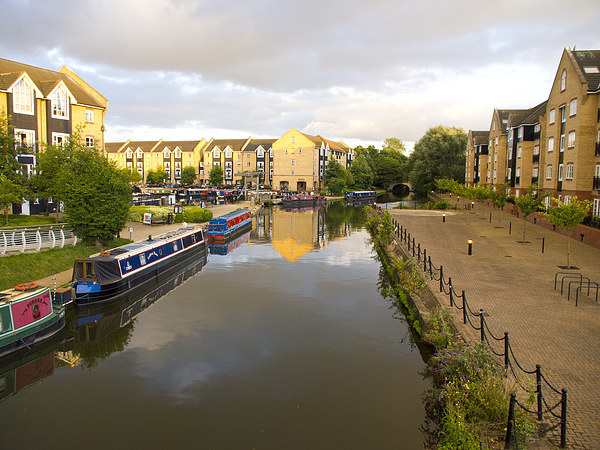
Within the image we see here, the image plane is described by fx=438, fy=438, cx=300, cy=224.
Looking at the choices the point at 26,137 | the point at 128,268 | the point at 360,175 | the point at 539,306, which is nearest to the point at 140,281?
the point at 128,268

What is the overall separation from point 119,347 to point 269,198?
192 feet

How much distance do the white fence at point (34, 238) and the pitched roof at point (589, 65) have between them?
33754 mm

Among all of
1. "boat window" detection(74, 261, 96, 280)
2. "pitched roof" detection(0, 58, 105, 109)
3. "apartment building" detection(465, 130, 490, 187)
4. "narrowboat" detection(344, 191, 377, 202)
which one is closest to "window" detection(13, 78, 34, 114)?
"pitched roof" detection(0, 58, 105, 109)

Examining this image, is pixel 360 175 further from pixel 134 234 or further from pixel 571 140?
pixel 134 234

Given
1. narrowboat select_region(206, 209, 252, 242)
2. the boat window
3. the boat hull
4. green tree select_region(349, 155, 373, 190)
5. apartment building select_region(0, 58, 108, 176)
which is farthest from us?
green tree select_region(349, 155, 373, 190)

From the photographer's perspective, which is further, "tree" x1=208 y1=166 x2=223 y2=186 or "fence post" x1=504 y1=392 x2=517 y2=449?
"tree" x1=208 y1=166 x2=223 y2=186

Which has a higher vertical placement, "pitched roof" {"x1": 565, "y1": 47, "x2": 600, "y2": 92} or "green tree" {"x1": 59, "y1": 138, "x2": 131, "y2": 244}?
"pitched roof" {"x1": 565, "y1": 47, "x2": 600, "y2": 92}

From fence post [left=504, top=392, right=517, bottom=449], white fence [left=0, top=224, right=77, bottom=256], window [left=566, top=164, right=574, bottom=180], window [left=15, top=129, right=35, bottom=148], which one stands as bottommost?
fence post [left=504, top=392, right=517, bottom=449]

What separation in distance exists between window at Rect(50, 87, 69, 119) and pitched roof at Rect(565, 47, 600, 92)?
121 ft

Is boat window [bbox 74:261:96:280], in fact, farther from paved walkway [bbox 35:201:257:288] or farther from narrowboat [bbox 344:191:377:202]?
narrowboat [bbox 344:191:377:202]

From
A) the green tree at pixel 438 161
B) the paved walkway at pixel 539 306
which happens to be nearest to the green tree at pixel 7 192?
the paved walkway at pixel 539 306

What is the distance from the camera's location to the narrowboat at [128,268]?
1666 centimetres

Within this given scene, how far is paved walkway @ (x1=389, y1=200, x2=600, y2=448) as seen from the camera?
28.1ft

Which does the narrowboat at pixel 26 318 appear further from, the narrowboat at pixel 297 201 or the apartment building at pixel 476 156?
the apartment building at pixel 476 156
